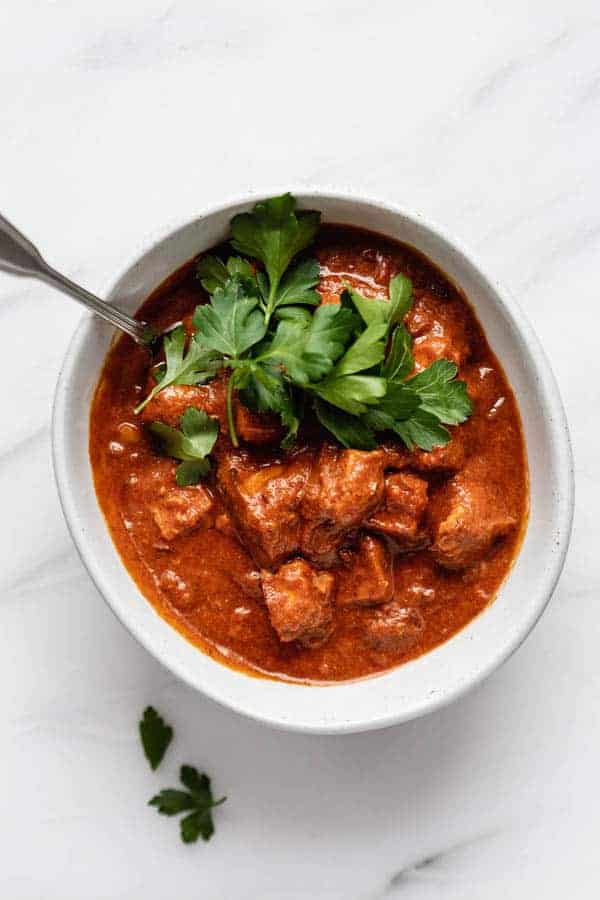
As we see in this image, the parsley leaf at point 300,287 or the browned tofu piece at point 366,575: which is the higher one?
the parsley leaf at point 300,287

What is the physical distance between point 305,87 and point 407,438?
4.42ft

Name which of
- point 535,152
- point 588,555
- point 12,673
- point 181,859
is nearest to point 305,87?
point 535,152

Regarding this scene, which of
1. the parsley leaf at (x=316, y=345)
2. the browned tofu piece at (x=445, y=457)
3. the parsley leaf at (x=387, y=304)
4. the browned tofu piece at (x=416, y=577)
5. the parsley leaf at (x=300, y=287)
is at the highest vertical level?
the parsley leaf at (x=300, y=287)

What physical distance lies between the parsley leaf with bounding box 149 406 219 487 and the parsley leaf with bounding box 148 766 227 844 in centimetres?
117

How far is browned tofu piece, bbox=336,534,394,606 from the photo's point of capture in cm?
317

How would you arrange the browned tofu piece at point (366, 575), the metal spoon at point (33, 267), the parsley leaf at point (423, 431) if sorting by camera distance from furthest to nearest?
the browned tofu piece at point (366, 575), the parsley leaf at point (423, 431), the metal spoon at point (33, 267)

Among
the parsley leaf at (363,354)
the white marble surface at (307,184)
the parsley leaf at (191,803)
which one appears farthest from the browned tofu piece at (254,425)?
the parsley leaf at (191,803)

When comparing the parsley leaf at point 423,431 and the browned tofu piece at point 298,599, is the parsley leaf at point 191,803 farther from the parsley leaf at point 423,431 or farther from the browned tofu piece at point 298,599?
the parsley leaf at point 423,431

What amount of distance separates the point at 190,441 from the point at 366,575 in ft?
2.20

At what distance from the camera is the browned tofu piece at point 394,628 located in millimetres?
3250

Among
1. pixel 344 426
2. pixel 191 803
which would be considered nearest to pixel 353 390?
pixel 344 426

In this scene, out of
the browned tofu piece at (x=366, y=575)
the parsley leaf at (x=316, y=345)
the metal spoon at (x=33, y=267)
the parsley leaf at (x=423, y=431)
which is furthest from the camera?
the browned tofu piece at (x=366, y=575)

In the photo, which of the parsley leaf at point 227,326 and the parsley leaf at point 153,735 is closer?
the parsley leaf at point 227,326

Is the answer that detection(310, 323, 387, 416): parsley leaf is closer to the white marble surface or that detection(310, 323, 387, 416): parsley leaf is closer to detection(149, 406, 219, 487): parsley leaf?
detection(149, 406, 219, 487): parsley leaf
